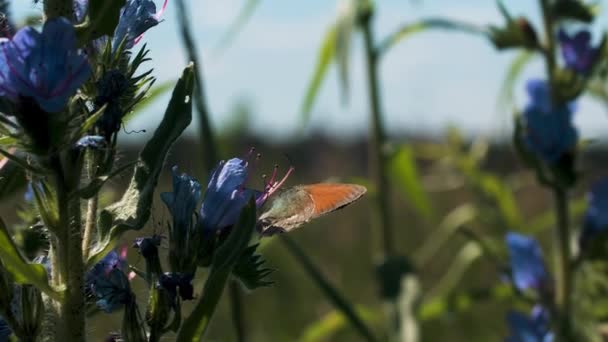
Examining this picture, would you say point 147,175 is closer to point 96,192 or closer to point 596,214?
point 96,192

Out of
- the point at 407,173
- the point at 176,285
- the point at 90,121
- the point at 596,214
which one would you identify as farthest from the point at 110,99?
the point at 407,173

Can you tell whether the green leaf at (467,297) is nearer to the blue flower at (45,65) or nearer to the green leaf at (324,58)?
the green leaf at (324,58)

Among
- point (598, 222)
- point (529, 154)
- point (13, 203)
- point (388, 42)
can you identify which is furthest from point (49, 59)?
point (388, 42)

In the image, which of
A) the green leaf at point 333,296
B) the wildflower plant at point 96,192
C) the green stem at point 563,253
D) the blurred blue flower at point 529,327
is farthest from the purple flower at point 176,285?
the green stem at point 563,253

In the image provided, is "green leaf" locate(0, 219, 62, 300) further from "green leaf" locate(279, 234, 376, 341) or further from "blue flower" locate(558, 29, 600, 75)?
"blue flower" locate(558, 29, 600, 75)

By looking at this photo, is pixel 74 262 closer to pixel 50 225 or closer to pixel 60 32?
pixel 50 225

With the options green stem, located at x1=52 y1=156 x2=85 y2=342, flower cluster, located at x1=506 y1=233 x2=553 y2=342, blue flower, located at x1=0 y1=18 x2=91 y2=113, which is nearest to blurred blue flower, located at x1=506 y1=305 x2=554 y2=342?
flower cluster, located at x1=506 y1=233 x2=553 y2=342
